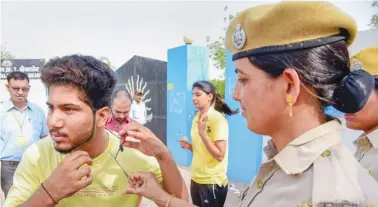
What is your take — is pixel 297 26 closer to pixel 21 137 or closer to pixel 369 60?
pixel 369 60

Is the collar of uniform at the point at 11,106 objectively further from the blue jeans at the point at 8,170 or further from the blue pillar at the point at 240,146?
the blue pillar at the point at 240,146

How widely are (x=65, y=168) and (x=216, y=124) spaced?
6.72 ft

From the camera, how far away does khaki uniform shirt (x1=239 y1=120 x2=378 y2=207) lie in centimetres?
76

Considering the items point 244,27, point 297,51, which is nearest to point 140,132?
point 244,27

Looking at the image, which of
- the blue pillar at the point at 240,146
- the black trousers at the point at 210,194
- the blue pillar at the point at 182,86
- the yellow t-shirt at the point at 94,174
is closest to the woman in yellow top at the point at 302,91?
the yellow t-shirt at the point at 94,174

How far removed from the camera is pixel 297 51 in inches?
33.8

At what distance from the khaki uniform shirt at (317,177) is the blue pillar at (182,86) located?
6071 mm

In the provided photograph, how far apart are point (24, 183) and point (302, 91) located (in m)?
1.28

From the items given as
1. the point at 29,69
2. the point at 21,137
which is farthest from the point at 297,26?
the point at 29,69

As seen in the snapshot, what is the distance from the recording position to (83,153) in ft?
4.10

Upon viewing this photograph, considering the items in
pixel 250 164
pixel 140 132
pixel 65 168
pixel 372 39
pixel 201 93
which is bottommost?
pixel 250 164

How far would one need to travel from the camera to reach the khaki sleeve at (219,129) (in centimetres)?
300

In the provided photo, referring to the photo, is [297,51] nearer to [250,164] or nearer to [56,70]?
[56,70]

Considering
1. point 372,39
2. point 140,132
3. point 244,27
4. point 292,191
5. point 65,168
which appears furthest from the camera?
point 372,39
